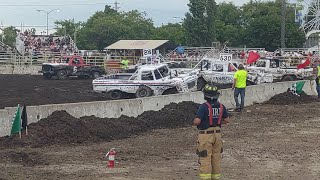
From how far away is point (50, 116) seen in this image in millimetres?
14344

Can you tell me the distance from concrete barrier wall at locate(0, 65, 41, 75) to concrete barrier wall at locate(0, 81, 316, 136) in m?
29.4

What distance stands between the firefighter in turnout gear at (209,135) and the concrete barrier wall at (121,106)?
20.7ft

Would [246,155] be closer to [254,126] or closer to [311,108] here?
[254,126]

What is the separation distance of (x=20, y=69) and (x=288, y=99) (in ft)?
106

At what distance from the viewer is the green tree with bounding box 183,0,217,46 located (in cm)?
7950

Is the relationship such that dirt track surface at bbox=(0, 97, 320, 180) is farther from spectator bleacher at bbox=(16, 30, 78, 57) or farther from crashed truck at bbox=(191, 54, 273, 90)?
spectator bleacher at bbox=(16, 30, 78, 57)

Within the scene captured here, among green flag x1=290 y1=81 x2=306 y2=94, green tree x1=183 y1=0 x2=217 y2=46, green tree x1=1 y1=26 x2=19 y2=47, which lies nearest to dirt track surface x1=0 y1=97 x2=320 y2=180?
green flag x1=290 y1=81 x2=306 y2=94

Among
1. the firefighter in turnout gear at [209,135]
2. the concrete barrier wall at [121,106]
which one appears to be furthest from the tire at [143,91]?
the firefighter in turnout gear at [209,135]

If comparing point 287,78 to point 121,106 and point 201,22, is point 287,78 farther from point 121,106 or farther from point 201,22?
point 201,22

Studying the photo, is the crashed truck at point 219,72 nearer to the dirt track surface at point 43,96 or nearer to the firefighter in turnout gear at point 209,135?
the dirt track surface at point 43,96

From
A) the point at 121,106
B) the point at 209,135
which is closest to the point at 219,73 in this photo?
the point at 121,106

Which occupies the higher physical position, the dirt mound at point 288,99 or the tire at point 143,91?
the tire at point 143,91

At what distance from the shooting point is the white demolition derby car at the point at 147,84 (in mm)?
24703

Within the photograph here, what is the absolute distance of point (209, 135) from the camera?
29.7ft
